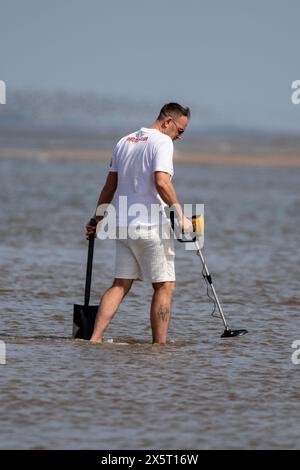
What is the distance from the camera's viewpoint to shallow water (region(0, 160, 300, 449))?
6473mm

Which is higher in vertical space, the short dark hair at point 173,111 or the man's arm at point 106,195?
the short dark hair at point 173,111

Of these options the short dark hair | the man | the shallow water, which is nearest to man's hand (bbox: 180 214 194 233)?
the man

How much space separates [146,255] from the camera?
8539mm

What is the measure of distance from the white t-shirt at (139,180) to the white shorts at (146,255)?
0.24 ft

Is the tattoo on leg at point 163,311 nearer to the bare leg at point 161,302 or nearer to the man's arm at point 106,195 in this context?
the bare leg at point 161,302

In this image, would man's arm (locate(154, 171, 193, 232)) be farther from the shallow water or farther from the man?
the shallow water

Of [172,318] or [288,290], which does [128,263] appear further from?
[288,290]

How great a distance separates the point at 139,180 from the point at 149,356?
1206 millimetres

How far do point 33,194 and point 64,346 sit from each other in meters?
17.2

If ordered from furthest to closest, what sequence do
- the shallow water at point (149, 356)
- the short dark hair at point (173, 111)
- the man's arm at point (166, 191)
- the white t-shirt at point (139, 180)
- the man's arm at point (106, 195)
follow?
the man's arm at point (106, 195), the short dark hair at point (173, 111), the white t-shirt at point (139, 180), the man's arm at point (166, 191), the shallow water at point (149, 356)

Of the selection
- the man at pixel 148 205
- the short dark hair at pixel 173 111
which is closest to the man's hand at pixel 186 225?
the man at pixel 148 205

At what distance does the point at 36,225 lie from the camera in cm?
1834

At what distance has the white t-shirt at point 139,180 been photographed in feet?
27.5

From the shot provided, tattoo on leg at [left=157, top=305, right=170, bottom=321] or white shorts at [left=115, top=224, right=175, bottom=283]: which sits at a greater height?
white shorts at [left=115, top=224, right=175, bottom=283]
